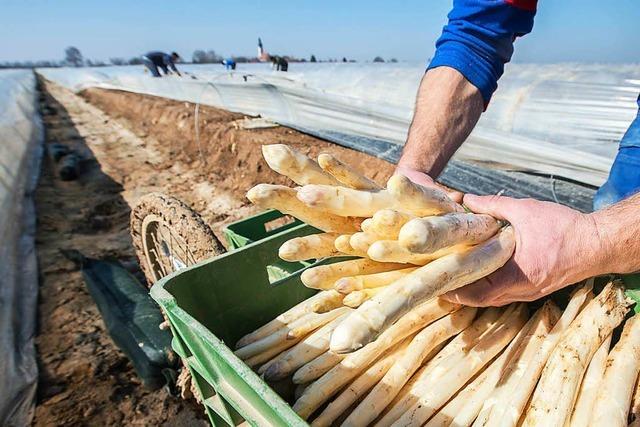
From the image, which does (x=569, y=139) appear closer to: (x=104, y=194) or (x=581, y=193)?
(x=581, y=193)

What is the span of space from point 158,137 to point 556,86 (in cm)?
821

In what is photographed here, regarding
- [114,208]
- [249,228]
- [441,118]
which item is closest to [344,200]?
[441,118]

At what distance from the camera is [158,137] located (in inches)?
370

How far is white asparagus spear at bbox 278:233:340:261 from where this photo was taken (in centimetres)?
91

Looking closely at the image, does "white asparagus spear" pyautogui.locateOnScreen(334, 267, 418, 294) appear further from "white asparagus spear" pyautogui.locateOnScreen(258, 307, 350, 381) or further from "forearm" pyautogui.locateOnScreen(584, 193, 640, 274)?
"forearm" pyautogui.locateOnScreen(584, 193, 640, 274)

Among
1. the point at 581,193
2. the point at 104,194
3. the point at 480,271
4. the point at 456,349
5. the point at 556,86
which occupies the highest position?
the point at 556,86

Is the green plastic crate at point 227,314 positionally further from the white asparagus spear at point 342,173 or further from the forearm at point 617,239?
the forearm at point 617,239

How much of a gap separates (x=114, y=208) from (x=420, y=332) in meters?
5.24

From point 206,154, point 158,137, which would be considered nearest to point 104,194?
point 206,154

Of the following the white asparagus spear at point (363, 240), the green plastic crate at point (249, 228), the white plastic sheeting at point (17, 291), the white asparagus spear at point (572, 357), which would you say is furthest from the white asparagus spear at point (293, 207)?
the white plastic sheeting at point (17, 291)

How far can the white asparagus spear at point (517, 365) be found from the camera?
935 millimetres

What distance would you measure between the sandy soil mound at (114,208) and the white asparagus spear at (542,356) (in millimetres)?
1851

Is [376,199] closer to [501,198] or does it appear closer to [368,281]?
[368,281]

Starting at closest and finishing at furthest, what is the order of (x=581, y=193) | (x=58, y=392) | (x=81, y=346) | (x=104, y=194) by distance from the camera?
1. (x=58, y=392)
2. (x=81, y=346)
3. (x=581, y=193)
4. (x=104, y=194)
